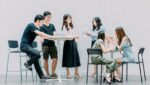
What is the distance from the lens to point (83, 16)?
35.3 ft

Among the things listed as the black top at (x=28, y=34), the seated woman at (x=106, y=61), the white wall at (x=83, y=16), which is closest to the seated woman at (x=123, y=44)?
the seated woman at (x=106, y=61)

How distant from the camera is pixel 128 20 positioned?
10.7m

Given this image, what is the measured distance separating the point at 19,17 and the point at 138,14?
309 cm

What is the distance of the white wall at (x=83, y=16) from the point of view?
→ 10711 millimetres

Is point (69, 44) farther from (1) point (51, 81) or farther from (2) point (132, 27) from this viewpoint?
(2) point (132, 27)

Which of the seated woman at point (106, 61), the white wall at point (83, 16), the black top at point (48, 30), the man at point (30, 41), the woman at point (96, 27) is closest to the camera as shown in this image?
the seated woman at point (106, 61)

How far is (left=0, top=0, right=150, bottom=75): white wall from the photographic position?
35.1 feet

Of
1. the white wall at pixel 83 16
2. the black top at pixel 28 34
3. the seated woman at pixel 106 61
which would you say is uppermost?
the white wall at pixel 83 16

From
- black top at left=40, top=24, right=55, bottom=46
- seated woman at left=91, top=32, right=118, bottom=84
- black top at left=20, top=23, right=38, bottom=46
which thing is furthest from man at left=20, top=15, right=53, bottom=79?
seated woman at left=91, top=32, right=118, bottom=84

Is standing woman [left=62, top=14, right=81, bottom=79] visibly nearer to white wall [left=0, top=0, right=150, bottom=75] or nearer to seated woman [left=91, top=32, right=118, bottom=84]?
white wall [left=0, top=0, right=150, bottom=75]

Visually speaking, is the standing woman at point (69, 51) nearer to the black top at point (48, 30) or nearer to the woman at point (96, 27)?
the black top at point (48, 30)

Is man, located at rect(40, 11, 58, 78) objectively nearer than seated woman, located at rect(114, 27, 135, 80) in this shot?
No

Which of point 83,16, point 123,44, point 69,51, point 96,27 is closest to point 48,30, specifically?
point 69,51

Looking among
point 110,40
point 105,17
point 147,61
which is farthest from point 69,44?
point 147,61
